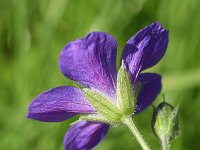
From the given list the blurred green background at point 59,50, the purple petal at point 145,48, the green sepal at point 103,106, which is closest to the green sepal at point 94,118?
the green sepal at point 103,106

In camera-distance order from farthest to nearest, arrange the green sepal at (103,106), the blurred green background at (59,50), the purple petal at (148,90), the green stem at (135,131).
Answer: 1. the blurred green background at (59,50)
2. the purple petal at (148,90)
3. the green sepal at (103,106)
4. the green stem at (135,131)

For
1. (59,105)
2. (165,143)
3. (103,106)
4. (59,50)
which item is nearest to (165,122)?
(165,143)

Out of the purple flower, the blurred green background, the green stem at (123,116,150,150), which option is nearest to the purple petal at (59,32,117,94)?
the purple flower

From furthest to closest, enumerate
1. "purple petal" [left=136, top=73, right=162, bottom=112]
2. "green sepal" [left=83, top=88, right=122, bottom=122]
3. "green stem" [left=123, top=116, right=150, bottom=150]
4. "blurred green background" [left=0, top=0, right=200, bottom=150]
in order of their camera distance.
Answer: "blurred green background" [left=0, top=0, right=200, bottom=150] → "purple petal" [left=136, top=73, right=162, bottom=112] → "green sepal" [left=83, top=88, right=122, bottom=122] → "green stem" [left=123, top=116, right=150, bottom=150]

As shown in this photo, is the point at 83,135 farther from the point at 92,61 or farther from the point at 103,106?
the point at 92,61

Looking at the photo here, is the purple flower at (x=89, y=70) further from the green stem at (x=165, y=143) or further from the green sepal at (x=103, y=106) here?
the green stem at (x=165, y=143)

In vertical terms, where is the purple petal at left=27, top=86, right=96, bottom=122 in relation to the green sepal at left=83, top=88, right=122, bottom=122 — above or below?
above

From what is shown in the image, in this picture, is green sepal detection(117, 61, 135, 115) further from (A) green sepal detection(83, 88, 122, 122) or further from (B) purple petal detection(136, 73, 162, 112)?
(B) purple petal detection(136, 73, 162, 112)
